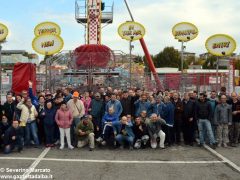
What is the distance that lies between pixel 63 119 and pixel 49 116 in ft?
1.72

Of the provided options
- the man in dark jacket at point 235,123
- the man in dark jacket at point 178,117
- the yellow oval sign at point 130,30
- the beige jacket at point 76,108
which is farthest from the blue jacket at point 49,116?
the man in dark jacket at point 235,123

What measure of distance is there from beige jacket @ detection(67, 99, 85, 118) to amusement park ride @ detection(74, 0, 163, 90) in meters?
3.07

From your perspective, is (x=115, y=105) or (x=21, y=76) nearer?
(x=115, y=105)

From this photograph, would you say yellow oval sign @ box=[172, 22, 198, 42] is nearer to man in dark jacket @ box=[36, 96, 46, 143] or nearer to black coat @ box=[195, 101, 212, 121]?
black coat @ box=[195, 101, 212, 121]

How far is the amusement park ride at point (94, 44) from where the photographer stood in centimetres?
1498

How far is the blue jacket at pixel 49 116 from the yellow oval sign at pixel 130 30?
14.7 ft

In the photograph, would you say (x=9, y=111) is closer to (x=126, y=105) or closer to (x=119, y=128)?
(x=119, y=128)

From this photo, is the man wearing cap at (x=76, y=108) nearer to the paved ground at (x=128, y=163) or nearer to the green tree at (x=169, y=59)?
the paved ground at (x=128, y=163)

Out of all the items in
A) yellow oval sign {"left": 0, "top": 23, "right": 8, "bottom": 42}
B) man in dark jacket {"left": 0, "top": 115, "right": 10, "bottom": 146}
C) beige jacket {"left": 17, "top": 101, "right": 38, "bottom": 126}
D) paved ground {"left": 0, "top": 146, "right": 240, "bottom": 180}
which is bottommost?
paved ground {"left": 0, "top": 146, "right": 240, "bottom": 180}

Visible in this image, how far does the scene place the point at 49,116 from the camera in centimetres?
1195

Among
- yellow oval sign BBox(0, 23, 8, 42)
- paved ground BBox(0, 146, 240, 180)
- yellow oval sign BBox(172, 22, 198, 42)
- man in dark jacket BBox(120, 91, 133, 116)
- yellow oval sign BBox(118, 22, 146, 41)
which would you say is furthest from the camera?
yellow oval sign BBox(118, 22, 146, 41)

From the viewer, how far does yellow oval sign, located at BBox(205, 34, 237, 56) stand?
1377 centimetres

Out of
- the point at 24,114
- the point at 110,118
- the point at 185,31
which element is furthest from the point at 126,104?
the point at 185,31

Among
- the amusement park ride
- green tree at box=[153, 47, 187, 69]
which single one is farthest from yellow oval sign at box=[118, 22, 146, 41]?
green tree at box=[153, 47, 187, 69]
